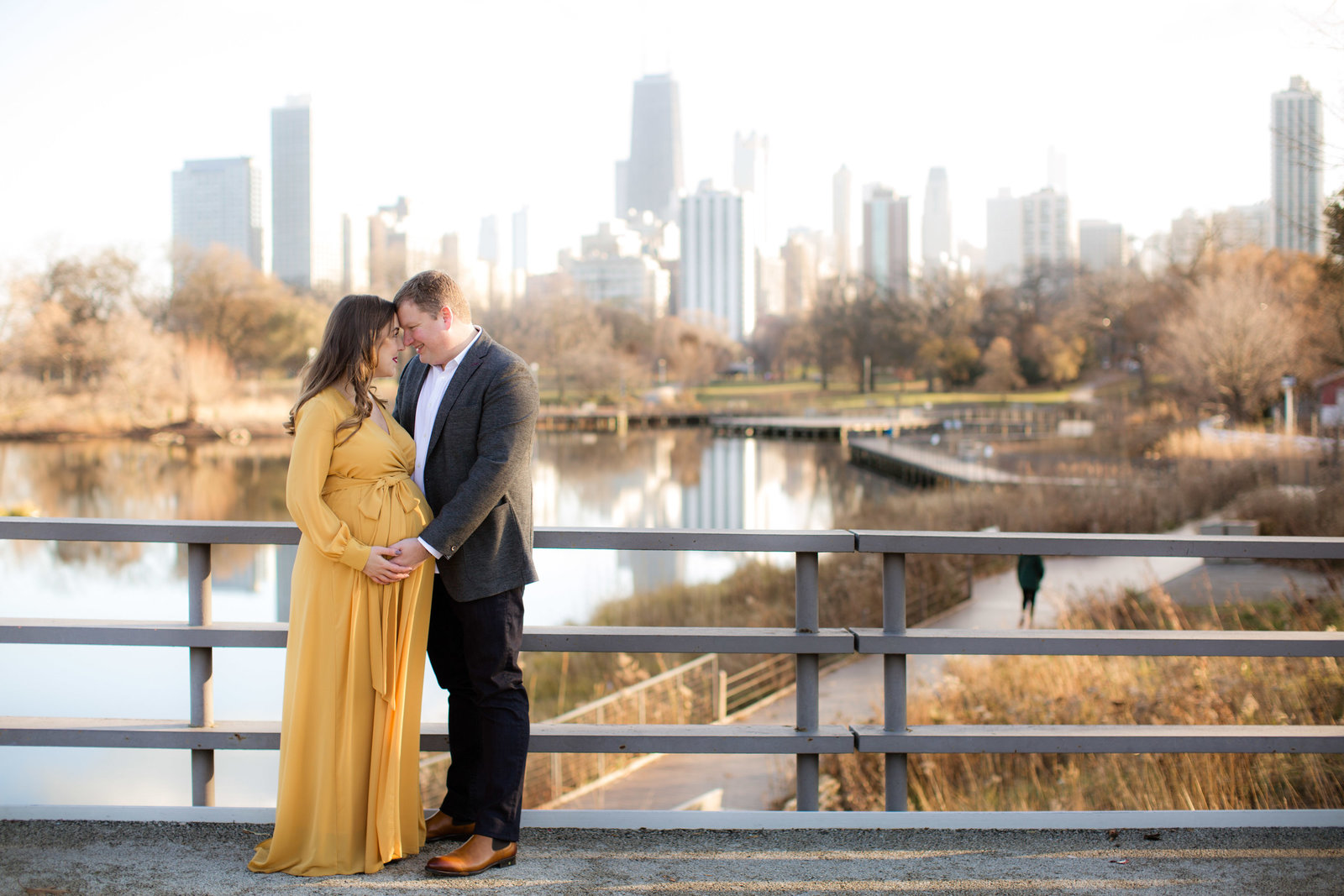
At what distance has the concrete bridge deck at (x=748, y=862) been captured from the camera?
9.45ft

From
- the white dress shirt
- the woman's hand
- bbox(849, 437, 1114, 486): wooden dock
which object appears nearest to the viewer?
the woman's hand

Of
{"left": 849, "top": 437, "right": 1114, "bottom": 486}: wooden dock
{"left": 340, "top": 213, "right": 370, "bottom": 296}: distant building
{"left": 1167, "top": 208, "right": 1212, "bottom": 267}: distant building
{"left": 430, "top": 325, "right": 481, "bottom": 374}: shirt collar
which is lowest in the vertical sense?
{"left": 849, "top": 437, "right": 1114, "bottom": 486}: wooden dock

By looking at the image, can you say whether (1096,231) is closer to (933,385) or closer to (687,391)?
(933,385)

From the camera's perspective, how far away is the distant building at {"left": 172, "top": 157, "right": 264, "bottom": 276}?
125125 mm

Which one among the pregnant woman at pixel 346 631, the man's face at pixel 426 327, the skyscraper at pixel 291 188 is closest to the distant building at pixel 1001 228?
the skyscraper at pixel 291 188

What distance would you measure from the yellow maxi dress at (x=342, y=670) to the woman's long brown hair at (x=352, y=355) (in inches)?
1.4

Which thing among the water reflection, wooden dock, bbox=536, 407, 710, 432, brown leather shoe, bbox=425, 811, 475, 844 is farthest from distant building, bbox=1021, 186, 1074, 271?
brown leather shoe, bbox=425, 811, 475, 844

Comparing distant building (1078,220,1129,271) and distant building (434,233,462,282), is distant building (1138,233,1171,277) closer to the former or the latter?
distant building (434,233,462,282)

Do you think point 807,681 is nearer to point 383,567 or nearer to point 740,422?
point 383,567

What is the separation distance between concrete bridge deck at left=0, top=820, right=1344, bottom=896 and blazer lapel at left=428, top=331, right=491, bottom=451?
1.26m

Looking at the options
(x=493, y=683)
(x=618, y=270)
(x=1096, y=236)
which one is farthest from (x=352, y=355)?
(x=1096, y=236)

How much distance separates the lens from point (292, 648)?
3.05 m

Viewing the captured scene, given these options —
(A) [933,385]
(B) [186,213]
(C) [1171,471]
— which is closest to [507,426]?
(C) [1171,471]

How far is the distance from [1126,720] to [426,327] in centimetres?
554
